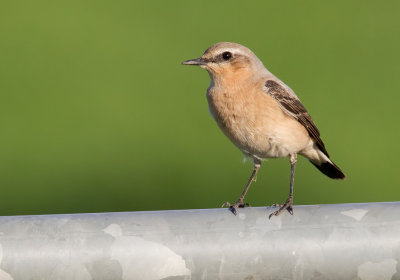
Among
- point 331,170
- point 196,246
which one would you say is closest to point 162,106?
point 331,170

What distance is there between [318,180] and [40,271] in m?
7.88

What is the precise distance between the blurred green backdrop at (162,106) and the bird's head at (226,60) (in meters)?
3.51

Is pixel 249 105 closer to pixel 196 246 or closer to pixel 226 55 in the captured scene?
pixel 226 55

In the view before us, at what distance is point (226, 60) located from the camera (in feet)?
18.6

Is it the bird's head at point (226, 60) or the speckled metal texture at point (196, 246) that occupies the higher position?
the bird's head at point (226, 60)

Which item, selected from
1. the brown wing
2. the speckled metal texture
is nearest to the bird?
the brown wing

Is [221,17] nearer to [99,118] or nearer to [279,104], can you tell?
[99,118]

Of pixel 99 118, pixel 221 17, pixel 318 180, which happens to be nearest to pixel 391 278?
pixel 318 180

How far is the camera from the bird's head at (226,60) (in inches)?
222

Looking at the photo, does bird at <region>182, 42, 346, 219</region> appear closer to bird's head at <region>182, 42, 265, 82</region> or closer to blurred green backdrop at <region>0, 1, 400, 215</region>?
bird's head at <region>182, 42, 265, 82</region>

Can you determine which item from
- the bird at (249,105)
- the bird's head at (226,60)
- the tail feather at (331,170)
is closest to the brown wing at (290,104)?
the bird at (249,105)

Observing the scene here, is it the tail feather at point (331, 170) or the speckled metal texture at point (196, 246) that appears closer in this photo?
the speckled metal texture at point (196, 246)

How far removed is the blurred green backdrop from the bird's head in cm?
351

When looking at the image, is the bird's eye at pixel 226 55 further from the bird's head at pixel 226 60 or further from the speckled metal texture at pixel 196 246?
the speckled metal texture at pixel 196 246
